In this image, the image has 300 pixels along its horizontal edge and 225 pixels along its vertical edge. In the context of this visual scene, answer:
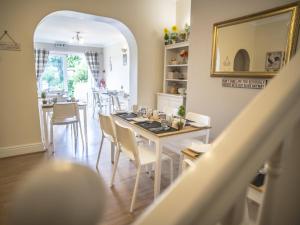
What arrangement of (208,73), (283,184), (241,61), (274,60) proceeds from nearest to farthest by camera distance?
(283,184) < (274,60) < (241,61) < (208,73)

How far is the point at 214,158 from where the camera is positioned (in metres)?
0.34

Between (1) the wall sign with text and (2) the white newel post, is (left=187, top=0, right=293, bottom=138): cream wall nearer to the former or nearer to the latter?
(1) the wall sign with text

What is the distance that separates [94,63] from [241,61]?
6456 mm

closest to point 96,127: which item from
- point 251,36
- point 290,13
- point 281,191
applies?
point 251,36

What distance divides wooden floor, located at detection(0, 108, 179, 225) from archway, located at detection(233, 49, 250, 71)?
4.96ft

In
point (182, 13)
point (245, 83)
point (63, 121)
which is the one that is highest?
point (182, 13)

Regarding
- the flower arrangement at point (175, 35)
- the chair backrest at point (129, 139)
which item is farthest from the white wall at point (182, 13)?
the chair backrest at point (129, 139)

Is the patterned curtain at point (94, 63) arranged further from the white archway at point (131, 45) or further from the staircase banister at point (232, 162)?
the staircase banister at point (232, 162)

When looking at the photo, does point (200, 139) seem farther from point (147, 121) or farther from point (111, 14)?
point (111, 14)

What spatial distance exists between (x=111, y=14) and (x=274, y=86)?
3439mm

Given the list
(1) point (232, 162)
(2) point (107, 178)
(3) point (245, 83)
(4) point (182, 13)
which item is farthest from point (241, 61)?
(1) point (232, 162)

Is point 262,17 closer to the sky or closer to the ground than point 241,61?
closer to the sky

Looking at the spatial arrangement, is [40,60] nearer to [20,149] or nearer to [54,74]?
[54,74]

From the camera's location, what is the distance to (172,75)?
3.91m
